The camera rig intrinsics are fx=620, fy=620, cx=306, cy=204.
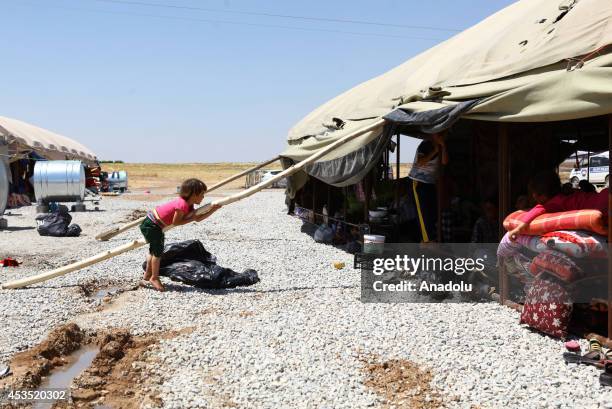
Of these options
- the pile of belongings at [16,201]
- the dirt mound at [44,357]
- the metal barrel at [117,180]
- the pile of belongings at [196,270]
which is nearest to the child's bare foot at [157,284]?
the pile of belongings at [196,270]

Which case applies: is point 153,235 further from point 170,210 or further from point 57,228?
point 57,228

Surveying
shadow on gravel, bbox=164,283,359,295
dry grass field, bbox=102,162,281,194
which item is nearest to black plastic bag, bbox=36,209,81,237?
shadow on gravel, bbox=164,283,359,295

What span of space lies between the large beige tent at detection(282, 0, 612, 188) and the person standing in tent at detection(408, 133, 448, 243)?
2.29ft

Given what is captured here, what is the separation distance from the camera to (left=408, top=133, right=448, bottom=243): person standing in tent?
888 cm

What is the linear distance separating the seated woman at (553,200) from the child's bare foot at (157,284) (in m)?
4.23

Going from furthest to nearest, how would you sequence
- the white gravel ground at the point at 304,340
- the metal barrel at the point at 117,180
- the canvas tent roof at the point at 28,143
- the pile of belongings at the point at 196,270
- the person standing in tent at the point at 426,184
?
the metal barrel at the point at 117,180 < the canvas tent roof at the point at 28,143 < the person standing in tent at the point at 426,184 < the pile of belongings at the point at 196,270 < the white gravel ground at the point at 304,340

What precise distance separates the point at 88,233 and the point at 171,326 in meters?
9.82

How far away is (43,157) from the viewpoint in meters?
32.0

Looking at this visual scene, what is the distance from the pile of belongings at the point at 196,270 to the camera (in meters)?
7.98

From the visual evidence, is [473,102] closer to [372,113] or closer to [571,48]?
[571,48]

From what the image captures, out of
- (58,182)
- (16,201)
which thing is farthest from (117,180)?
(58,182)

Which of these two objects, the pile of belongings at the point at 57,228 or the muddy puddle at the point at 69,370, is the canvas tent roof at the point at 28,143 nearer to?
the pile of belongings at the point at 57,228

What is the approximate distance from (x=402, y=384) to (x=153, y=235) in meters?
4.18

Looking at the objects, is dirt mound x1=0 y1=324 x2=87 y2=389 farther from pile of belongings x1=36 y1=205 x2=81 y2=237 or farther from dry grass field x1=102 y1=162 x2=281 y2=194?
dry grass field x1=102 y1=162 x2=281 y2=194
